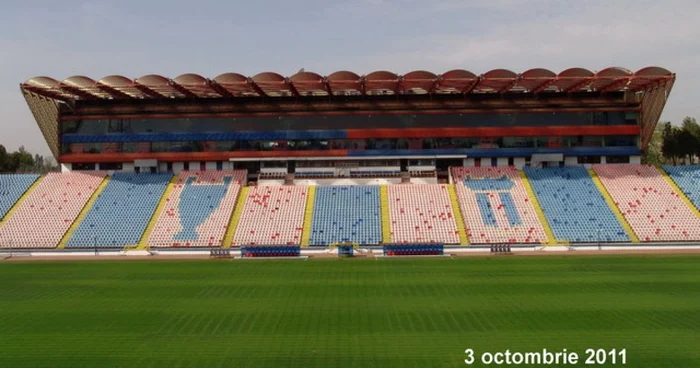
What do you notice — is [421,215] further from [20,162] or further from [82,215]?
[20,162]

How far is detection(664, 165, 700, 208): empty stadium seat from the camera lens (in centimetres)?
4768

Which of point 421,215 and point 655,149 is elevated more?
point 655,149

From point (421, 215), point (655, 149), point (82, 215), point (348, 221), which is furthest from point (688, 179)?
point (82, 215)

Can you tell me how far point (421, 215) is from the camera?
46562 mm

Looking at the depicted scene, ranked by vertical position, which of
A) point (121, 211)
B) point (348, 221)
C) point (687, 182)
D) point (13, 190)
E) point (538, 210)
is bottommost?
point (348, 221)

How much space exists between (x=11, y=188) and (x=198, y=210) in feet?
63.4

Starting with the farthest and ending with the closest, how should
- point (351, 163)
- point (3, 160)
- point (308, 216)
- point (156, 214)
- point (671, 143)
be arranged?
1. point (3, 160)
2. point (671, 143)
3. point (351, 163)
4. point (156, 214)
5. point (308, 216)

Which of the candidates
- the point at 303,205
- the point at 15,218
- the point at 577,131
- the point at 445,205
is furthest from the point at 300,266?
the point at 577,131

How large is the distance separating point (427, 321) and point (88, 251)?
32524 millimetres

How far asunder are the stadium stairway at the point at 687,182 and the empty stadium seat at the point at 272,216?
3324cm

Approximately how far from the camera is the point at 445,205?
48062mm

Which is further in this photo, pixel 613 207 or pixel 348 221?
pixel 613 207

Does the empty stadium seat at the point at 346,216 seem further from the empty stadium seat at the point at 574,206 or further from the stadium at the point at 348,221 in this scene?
the empty stadium seat at the point at 574,206

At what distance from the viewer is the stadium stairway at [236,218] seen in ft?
145
